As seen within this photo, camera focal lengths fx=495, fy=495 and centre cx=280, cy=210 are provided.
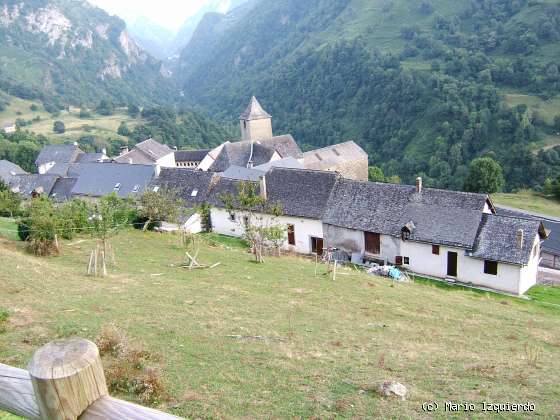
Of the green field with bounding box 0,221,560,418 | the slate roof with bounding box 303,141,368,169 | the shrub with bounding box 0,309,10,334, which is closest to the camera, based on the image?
the green field with bounding box 0,221,560,418

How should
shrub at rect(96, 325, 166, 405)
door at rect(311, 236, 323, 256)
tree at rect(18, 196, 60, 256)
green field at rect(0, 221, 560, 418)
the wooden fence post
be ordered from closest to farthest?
1. the wooden fence post
2. shrub at rect(96, 325, 166, 405)
3. green field at rect(0, 221, 560, 418)
4. tree at rect(18, 196, 60, 256)
5. door at rect(311, 236, 323, 256)

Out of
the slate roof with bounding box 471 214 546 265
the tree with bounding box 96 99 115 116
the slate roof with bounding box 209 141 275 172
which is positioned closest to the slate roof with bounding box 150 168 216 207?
the slate roof with bounding box 209 141 275 172

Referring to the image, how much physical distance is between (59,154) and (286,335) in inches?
3229

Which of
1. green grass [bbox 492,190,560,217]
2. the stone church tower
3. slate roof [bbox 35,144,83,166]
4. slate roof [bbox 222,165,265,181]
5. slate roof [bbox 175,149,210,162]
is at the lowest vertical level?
green grass [bbox 492,190,560,217]

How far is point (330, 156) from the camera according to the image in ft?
217

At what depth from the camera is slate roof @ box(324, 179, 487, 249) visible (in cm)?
3309

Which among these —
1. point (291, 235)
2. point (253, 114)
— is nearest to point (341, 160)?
point (253, 114)

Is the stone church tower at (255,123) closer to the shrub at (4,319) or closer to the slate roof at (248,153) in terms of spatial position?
the slate roof at (248,153)

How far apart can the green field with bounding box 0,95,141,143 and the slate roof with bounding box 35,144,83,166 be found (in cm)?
3614

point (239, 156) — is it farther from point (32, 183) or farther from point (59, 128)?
point (59, 128)

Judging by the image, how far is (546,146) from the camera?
88250mm

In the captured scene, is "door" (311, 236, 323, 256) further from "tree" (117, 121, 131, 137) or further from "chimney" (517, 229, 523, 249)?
"tree" (117, 121, 131, 137)

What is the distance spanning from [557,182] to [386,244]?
40.3 m

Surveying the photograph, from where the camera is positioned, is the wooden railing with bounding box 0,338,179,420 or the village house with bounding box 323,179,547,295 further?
the village house with bounding box 323,179,547,295
